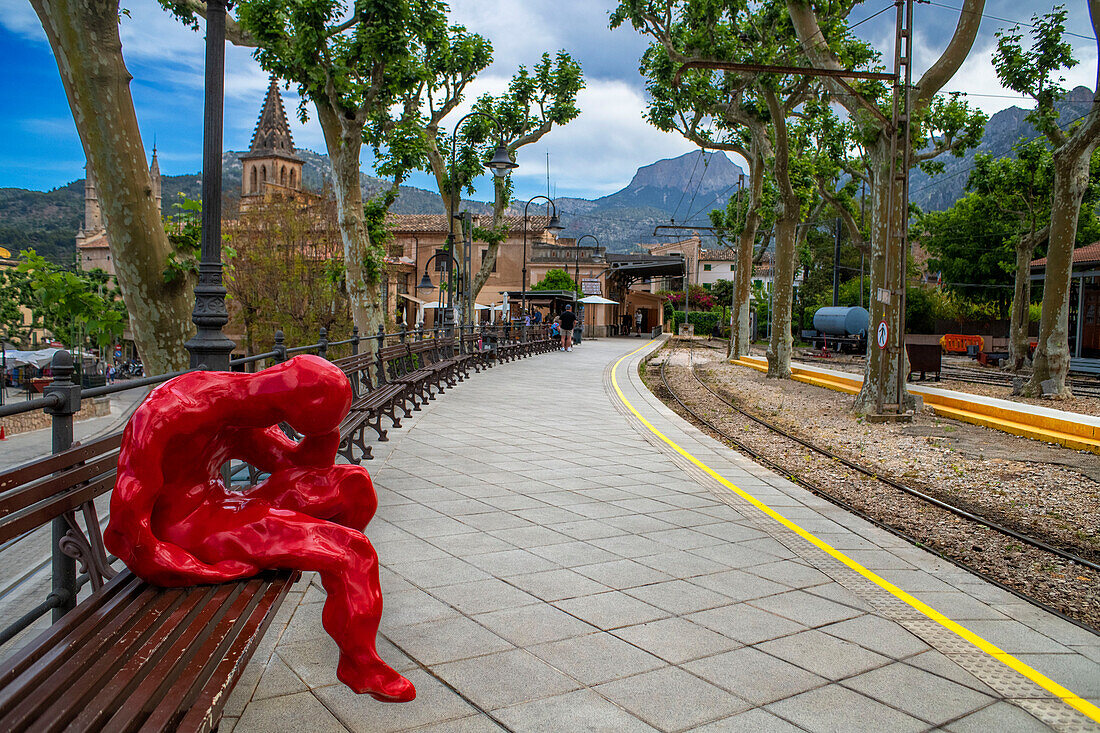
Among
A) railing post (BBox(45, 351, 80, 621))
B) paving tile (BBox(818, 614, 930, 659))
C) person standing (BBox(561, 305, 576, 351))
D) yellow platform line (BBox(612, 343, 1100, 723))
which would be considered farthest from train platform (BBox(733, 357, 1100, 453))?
person standing (BBox(561, 305, 576, 351))

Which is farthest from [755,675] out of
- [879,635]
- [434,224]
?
[434,224]

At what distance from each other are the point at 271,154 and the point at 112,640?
89.2 m

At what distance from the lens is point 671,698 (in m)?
2.77

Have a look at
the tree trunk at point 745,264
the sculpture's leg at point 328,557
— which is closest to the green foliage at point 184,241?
the sculpture's leg at point 328,557

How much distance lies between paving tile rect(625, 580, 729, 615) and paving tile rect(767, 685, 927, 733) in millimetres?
883

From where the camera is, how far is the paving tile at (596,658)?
9.69 ft

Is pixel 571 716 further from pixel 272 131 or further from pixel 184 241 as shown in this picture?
pixel 272 131

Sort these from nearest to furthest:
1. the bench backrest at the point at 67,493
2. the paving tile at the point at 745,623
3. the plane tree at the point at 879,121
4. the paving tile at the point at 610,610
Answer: the bench backrest at the point at 67,493 < the paving tile at the point at 745,623 < the paving tile at the point at 610,610 < the plane tree at the point at 879,121

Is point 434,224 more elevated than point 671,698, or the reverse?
point 434,224

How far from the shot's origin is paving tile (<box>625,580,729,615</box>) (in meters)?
3.67

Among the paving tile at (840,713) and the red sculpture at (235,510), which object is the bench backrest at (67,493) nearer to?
the red sculpture at (235,510)

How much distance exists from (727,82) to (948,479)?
586 inches

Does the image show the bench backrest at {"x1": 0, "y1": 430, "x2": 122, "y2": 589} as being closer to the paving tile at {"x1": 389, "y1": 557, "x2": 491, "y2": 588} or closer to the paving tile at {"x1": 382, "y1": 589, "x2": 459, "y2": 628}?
the paving tile at {"x1": 382, "y1": 589, "x2": 459, "y2": 628}

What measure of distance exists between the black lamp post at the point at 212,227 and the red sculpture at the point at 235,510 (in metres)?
1.90
